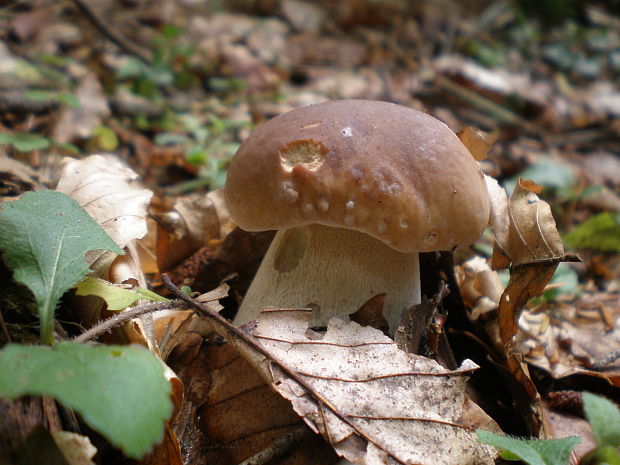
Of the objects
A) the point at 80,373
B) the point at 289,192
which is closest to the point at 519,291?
the point at 289,192

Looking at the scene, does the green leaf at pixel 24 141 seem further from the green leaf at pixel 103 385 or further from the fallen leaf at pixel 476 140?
the fallen leaf at pixel 476 140

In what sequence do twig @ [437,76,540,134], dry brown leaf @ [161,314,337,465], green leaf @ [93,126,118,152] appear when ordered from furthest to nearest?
twig @ [437,76,540,134] < green leaf @ [93,126,118,152] < dry brown leaf @ [161,314,337,465]

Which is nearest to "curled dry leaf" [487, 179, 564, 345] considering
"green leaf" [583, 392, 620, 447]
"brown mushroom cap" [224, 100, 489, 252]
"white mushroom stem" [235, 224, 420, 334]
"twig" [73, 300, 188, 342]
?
"brown mushroom cap" [224, 100, 489, 252]

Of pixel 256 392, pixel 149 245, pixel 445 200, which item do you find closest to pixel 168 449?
pixel 256 392

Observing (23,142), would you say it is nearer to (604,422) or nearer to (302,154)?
(302,154)

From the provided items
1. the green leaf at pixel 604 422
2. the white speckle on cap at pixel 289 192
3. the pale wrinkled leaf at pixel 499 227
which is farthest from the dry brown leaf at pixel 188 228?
the green leaf at pixel 604 422

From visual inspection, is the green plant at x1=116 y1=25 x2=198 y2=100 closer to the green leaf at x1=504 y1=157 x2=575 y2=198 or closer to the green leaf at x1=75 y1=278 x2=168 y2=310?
the green leaf at x1=504 y1=157 x2=575 y2=198
